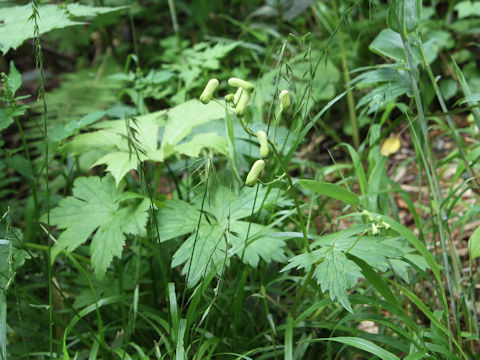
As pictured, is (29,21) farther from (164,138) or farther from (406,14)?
(406,14)

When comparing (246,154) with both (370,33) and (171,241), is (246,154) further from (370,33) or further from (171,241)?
(370,33)

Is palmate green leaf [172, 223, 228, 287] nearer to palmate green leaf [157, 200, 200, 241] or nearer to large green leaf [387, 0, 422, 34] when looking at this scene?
palmate green leaf [157, 200, 200, 241]

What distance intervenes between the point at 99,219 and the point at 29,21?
2.60 ft

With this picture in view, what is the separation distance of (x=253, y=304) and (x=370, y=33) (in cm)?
197

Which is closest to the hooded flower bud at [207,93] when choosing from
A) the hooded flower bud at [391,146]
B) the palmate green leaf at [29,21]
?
the palmate green leaf at [29,21]

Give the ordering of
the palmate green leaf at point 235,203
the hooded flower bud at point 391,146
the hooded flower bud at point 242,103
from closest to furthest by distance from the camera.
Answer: the hooded flower bud at point 242,103 → the palmate green leaf at point 235,203 → the hooded flower bud at point 391,146

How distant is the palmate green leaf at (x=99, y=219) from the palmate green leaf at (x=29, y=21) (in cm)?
50

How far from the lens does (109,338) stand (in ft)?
5.30

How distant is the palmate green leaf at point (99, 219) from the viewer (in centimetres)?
133

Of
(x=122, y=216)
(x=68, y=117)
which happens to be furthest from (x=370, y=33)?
(x=122, y=216)

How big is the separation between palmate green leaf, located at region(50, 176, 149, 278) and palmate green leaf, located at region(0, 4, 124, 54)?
50 cm

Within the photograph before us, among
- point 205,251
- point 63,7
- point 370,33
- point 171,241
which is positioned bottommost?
point 171,241

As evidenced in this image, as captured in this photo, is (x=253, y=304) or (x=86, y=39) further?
(x=86, y=39)

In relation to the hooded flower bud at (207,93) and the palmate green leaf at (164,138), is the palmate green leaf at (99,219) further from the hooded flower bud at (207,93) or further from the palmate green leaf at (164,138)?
the hooded flower bud at (207,93)
